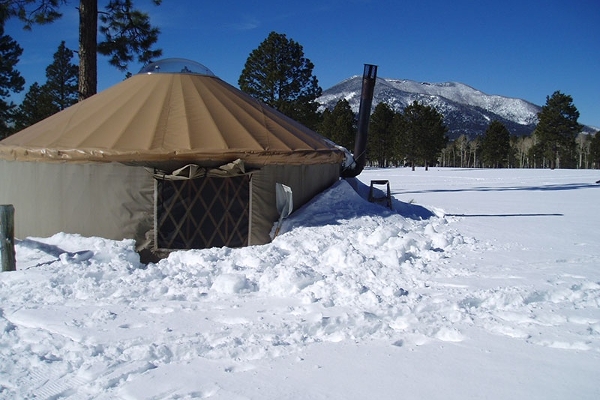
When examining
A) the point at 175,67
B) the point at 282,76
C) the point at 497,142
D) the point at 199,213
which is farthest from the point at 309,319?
the point at 497,142

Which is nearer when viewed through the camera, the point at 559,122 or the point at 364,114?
the point at 364,114

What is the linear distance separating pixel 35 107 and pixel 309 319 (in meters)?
20.9

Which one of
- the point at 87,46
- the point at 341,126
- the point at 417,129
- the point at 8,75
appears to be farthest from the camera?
the point at 341,126

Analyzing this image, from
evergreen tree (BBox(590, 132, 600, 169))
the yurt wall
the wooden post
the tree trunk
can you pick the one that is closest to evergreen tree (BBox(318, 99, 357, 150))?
the tree trunk

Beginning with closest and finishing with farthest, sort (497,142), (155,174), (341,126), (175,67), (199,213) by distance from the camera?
(155,174) < (199,213) < (175,67) < (341,126) < (497,142)

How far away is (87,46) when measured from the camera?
7.95 meters

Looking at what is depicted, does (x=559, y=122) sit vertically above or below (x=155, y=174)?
above

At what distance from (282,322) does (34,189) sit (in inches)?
136

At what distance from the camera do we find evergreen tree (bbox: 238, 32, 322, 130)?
58.1ft

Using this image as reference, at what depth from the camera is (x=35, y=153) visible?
4.90 m

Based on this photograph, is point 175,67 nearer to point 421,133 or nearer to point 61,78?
point 61,78

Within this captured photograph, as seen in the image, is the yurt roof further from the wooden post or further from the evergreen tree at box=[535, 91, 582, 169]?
the evergreen tree at box=[535, 91, 582, 169]

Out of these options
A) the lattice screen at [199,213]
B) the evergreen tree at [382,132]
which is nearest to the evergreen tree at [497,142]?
the evergreen tree at [382,132]

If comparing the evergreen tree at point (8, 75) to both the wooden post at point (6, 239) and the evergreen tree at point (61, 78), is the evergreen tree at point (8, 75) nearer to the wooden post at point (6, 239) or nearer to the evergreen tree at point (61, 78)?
the evergreen tree at point (61, 78)
